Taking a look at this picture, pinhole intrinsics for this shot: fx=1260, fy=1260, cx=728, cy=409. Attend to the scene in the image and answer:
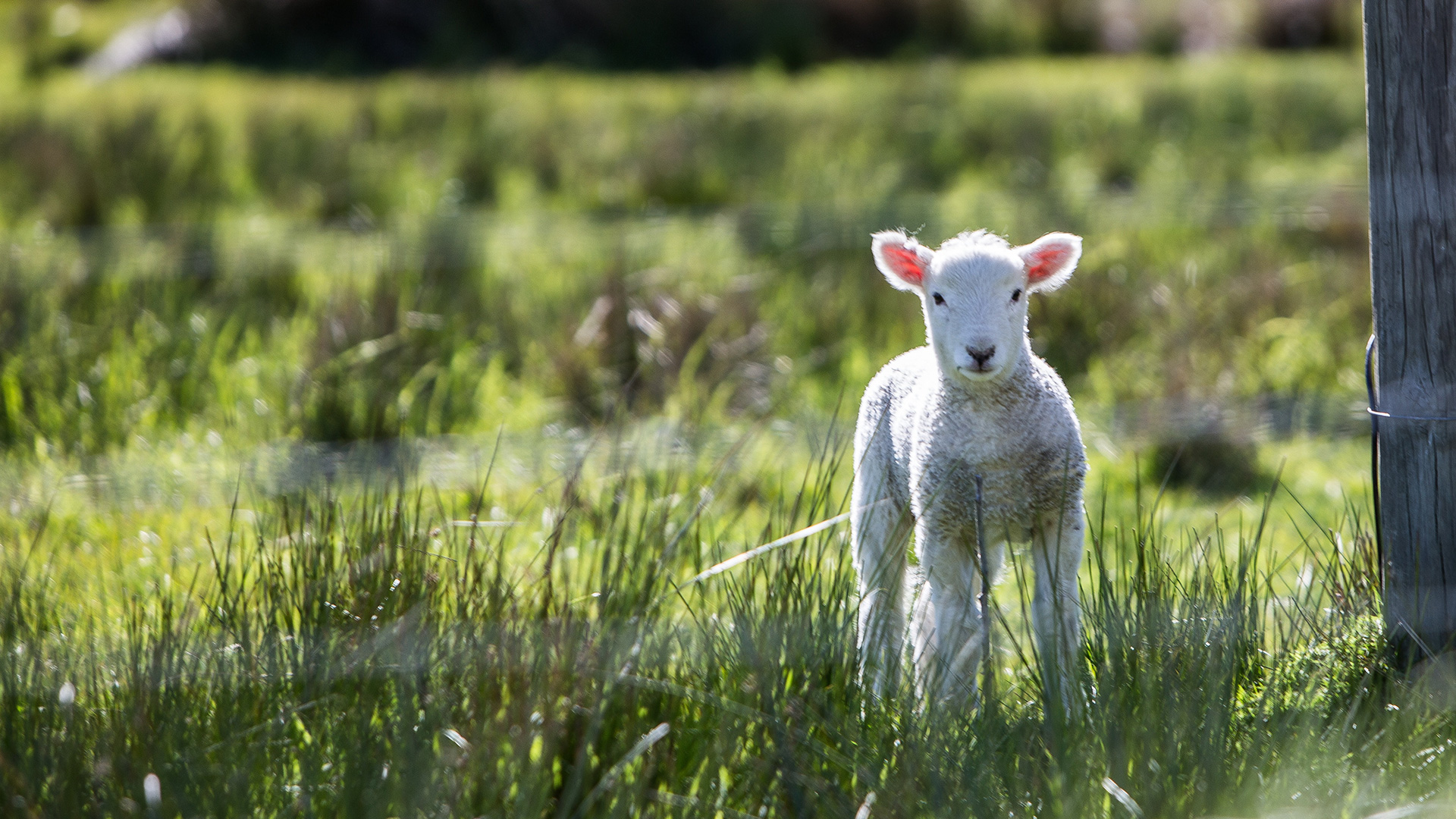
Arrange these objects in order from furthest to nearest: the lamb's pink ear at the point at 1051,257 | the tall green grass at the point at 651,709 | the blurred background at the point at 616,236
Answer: the blurred background at the point at 616,236
the lamb's pink ear at the point at 1051,257
the tall green grass at the point at 651,709

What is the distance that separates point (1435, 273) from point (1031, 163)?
720 cm

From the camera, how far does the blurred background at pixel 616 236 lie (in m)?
5.31

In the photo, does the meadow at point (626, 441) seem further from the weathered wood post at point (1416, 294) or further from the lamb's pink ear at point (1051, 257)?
the lamb's pink ear at point (1051, 257)

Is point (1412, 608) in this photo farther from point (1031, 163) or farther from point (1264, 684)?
point (1031, 163)

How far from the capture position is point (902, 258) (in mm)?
2635

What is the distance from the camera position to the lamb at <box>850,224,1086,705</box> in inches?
96.4

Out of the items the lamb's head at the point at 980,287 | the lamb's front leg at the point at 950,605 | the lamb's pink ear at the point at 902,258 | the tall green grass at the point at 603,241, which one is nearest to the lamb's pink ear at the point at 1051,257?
the lamb's head at the point at 980,287

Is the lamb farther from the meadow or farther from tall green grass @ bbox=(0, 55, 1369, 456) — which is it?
tall green grass @ bbox=(0, 55, 1369, 456)

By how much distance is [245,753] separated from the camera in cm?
225

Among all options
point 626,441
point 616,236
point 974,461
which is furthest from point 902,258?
point 616,236

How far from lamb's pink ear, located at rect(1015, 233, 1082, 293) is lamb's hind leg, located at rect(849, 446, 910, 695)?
0.52 metres

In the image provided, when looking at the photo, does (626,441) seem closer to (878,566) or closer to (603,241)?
(878,566)

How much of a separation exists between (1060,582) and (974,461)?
295 mm

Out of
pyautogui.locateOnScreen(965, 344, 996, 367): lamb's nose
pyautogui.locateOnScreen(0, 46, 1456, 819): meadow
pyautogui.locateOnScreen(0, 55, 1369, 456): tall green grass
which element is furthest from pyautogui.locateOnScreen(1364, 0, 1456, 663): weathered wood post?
pyautogui.locateOnScreen(0, 55, 1369, 456): tall green grass
